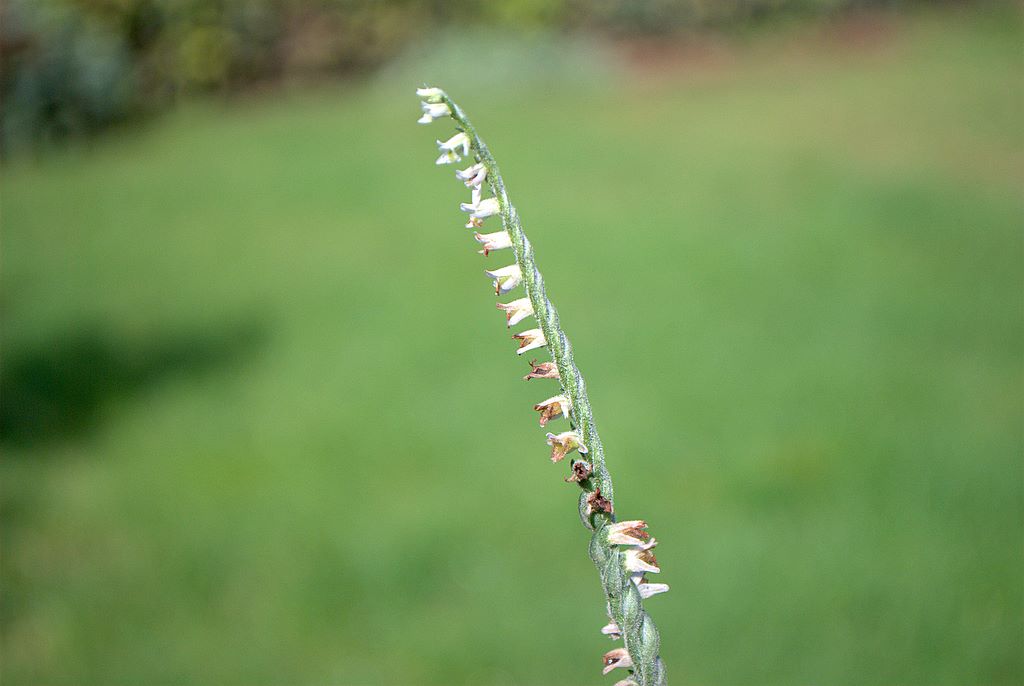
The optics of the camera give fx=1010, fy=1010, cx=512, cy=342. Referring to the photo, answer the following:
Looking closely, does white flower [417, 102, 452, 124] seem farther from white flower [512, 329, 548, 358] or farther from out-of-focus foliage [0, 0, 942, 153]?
out-of-focus foliage [0, 0, 942, 153]

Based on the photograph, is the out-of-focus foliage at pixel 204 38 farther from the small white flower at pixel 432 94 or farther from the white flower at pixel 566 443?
the white flower at pixel 566 443

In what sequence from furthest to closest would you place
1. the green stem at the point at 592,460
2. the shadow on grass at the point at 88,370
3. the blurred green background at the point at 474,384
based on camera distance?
the shadow on grass at the point at 88,370, the blurred green background at the point at 474,384, the green stem at the point at 592,460

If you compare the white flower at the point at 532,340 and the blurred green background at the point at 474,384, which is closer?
the white flower at the point at 532,340

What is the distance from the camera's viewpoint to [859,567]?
192 inches

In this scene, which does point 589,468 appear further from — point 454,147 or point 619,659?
point 454,147

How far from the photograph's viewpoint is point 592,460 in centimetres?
97

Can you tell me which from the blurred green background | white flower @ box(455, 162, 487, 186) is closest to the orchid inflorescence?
white flower @ box(455, 162, 487, 186)

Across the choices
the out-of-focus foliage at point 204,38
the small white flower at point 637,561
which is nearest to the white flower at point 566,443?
the small white flower at point 637,561

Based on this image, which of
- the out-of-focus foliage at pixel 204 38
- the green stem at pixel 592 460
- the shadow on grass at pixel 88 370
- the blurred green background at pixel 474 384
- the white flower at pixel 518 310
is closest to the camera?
the green stem at pixel 592 460

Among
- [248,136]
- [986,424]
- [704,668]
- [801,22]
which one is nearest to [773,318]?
[986,424]

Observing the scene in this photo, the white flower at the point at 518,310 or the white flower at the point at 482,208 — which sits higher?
the white flower at the point at 482,208

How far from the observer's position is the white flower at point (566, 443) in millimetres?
964

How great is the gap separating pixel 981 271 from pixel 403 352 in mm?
4732

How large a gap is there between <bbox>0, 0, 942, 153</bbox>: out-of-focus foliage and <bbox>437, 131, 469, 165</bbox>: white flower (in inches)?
434
